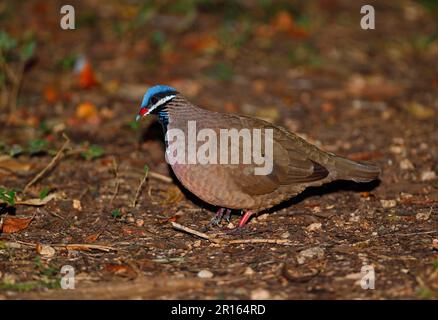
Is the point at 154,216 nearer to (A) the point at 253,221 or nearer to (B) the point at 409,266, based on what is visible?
(A) the point at 253,221

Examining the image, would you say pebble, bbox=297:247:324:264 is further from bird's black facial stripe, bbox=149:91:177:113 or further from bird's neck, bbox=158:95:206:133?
bird's black facial stripe, bbox=149:91:177:113

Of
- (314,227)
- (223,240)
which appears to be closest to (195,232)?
(223,240)

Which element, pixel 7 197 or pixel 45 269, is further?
pixel 7 197

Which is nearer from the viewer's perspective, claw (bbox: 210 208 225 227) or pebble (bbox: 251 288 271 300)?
pebble (bbox: 251 288 271 300)

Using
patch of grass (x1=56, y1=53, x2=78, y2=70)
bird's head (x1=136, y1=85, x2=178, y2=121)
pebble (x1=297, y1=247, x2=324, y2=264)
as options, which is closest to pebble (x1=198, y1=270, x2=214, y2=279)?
pebble (x1=297, y1=247, x2=324, y2=264)

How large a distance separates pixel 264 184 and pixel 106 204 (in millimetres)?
1469

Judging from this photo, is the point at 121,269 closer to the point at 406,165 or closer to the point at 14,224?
the point at 14,224

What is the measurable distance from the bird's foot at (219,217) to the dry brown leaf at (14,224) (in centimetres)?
151

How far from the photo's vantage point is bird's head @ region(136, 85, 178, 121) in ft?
19.0

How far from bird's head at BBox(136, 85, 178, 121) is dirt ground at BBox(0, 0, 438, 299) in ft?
2.74

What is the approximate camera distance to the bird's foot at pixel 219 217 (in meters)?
5.91

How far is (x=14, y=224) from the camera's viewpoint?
18.6 ft

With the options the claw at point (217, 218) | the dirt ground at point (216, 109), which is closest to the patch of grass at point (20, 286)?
the dirt ground at point (216, 109)

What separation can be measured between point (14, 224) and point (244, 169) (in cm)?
191
